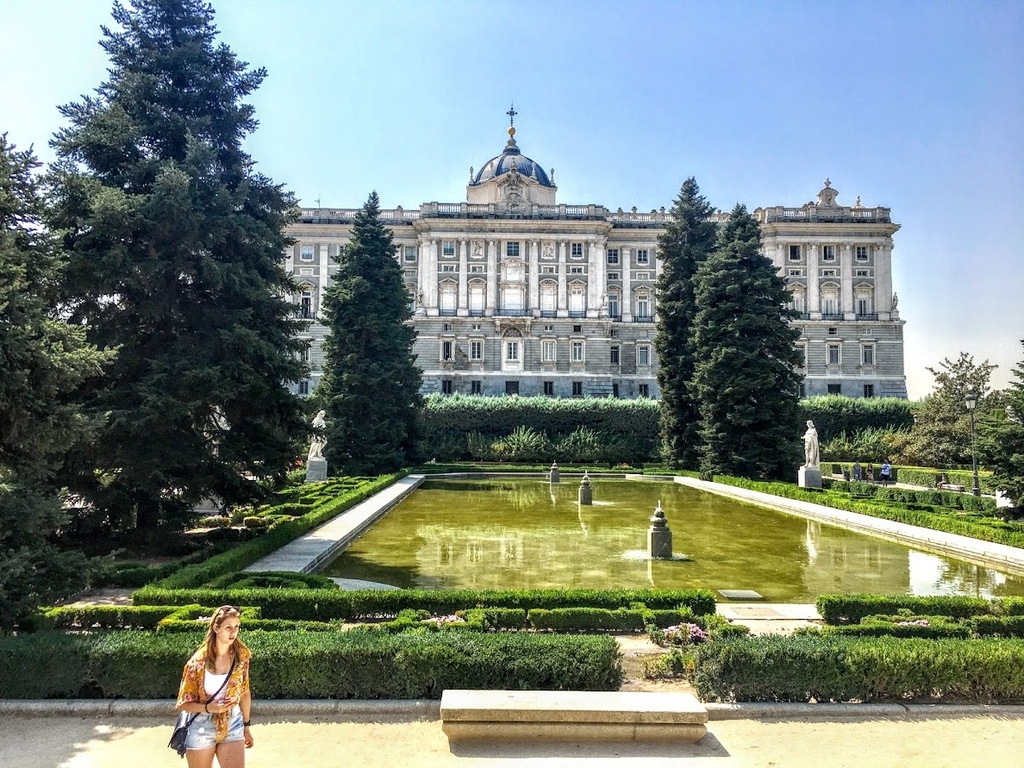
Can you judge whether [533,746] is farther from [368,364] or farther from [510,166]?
[510,166]

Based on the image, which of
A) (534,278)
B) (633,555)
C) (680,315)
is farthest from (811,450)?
(534,278)

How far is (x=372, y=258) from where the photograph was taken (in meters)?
30.8

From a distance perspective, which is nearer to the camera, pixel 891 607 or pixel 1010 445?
pixel 891 607

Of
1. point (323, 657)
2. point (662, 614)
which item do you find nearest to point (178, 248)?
point (323, 657)

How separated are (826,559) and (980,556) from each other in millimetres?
2849

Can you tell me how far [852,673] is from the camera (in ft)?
20.0

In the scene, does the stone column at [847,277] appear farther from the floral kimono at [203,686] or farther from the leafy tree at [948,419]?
the floral kimono at [203,686]

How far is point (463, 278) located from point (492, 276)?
232 centimetres

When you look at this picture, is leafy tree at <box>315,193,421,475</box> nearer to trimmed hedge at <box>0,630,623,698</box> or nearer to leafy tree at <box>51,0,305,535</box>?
leafy tree at <box>51,0,305,535</box>

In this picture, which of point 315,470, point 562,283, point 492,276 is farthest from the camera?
point 562,283

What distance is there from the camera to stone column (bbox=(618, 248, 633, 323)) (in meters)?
59.8

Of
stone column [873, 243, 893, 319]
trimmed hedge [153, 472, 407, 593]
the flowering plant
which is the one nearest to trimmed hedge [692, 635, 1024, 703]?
the flowering plant

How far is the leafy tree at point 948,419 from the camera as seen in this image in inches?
1224

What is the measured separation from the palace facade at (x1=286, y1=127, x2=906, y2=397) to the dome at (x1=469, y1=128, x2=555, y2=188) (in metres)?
2.56
